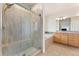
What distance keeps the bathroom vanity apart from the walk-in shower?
0.58 feet

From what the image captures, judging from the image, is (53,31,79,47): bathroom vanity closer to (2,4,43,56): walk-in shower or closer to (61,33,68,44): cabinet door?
(61,33,68,44): cabinet door

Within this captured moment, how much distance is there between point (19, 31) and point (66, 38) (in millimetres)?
515

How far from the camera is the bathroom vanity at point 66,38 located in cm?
99

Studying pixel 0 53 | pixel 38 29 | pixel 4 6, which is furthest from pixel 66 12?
pixel 0 53

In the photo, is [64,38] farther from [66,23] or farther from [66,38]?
[66,23]

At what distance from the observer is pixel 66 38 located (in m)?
1.02

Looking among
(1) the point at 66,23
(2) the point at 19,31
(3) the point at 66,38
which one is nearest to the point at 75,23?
(1) the point at 66,23

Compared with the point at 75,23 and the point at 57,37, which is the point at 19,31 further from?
the point at 75,23

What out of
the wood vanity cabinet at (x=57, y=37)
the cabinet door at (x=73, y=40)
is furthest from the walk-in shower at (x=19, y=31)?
the cabinet door at (x=73, y=40)

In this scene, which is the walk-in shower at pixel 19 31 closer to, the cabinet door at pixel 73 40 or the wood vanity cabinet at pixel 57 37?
the wood vanity cabinet at pixel 57 37

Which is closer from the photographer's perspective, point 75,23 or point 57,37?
point 75,23

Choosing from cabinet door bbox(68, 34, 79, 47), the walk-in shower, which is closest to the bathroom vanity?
cabinet door bbox(68, 34, 79, 47)

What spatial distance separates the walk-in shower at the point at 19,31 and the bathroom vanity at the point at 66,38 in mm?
177

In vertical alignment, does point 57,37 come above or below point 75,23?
below
